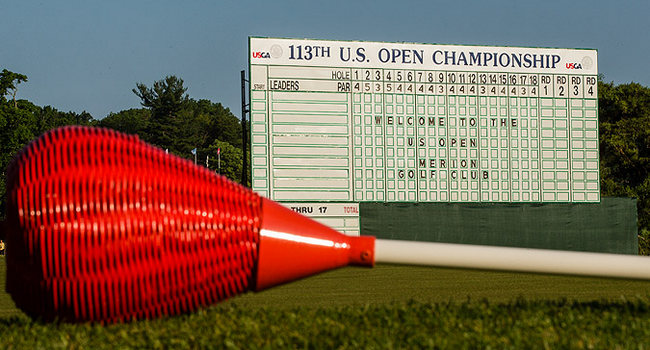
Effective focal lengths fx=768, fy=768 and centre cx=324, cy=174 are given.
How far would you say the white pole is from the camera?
11.7 ft

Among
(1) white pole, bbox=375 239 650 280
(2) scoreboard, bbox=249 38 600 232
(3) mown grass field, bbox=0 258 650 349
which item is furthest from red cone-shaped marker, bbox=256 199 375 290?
(2) scoreboard, bbox=249 38 600 232

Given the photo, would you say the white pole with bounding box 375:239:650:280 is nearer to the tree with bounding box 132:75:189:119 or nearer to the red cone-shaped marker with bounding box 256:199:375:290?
the red cone-shaped marker with bounding box 256:199:375:290

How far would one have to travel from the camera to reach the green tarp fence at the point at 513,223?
52.2 ft

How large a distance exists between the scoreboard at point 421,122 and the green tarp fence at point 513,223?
37 cm

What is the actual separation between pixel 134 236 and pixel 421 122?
1282 cm

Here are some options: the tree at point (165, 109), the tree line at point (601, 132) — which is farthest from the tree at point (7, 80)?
the tree at point (165, 109)

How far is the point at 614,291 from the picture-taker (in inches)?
267

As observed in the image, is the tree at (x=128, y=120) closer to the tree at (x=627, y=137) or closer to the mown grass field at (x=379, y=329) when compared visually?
the tree at (x=627, y=137)

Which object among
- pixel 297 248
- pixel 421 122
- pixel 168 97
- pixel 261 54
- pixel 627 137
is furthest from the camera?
pixel 168 97

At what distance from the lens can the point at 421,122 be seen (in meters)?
15.7

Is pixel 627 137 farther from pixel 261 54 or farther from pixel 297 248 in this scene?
pixel 297 248

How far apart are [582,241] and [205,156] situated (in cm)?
5705

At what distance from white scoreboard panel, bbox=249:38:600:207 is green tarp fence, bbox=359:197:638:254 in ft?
1.20

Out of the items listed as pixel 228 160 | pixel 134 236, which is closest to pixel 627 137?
pixel 134 236
